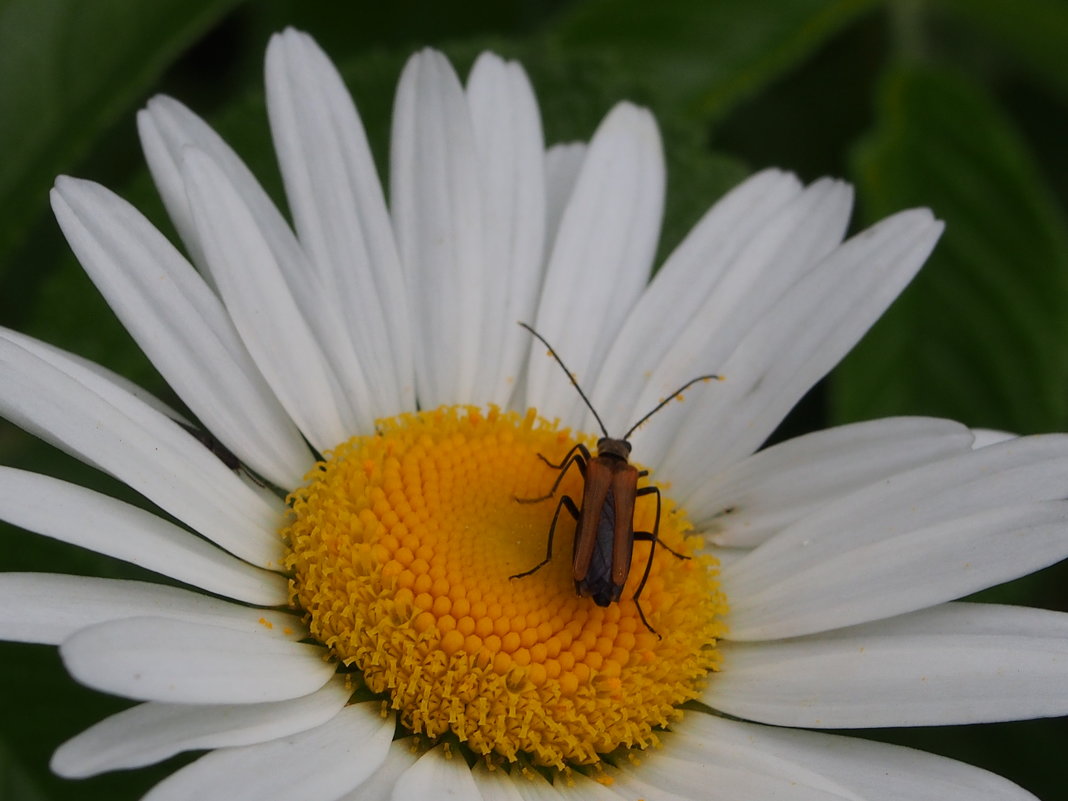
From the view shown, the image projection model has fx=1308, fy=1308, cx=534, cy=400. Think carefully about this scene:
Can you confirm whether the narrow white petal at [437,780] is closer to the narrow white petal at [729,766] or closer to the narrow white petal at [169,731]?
the narrow white petal at [169,731]

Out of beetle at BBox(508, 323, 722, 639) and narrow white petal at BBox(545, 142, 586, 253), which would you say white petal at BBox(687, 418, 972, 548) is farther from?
narrow white petal at BBox(545, 142, 586, 253)

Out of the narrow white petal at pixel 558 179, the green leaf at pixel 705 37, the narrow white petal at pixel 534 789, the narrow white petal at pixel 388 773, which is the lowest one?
the narrow white petal at pixel 534 789

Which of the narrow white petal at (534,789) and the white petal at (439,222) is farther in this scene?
the white petal at (439,222)

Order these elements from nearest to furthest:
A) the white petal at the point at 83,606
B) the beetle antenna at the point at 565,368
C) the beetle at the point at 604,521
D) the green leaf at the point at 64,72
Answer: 1. the white petal at the point at 83,606
2. the beetle at the point at 604,521
3. the green leaf at the point at 64,72
4. the beetle antenna at the point at 565,368

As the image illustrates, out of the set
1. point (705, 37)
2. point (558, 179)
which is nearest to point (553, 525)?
point (558, 179)

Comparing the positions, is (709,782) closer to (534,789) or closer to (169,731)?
(534,789)

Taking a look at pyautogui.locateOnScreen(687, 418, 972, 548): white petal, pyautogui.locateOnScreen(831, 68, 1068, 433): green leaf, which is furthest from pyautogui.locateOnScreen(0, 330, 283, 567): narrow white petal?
pyautogui.locateOnScreen(831, 68, 1068, 433): green leaf

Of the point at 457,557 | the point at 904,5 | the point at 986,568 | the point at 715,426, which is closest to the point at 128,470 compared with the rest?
the point at 457,557

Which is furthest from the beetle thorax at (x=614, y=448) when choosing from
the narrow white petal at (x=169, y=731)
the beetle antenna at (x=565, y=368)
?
the narrow white petal at (x=169, y=731)

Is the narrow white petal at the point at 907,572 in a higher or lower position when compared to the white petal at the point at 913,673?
higher
